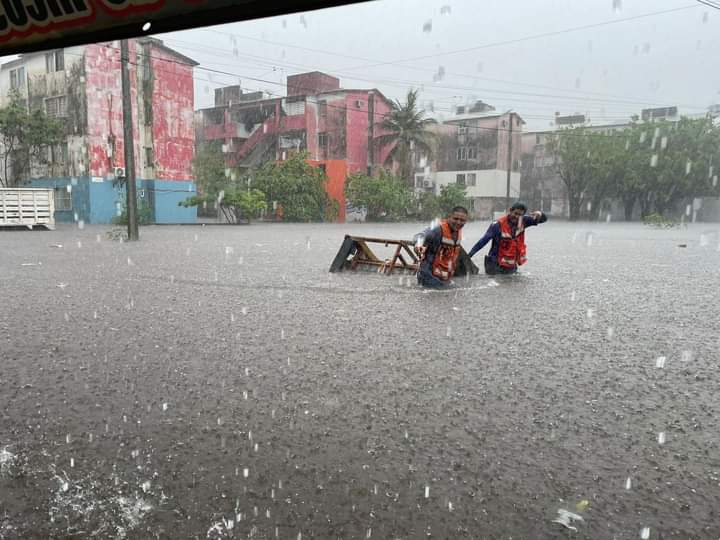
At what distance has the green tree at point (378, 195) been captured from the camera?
125 feet

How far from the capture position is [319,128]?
138 feet

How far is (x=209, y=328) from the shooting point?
5672mm

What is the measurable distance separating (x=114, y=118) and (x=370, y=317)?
29.4 m

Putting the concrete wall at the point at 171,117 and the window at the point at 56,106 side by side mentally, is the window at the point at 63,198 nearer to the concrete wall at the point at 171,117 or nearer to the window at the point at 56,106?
the window at the point at 56,106

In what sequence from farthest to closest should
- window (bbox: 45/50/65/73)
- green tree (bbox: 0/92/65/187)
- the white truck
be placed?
window (bbox: 45/50/65/73) → green tree (bbox: 0/92/65/187) → the white truck

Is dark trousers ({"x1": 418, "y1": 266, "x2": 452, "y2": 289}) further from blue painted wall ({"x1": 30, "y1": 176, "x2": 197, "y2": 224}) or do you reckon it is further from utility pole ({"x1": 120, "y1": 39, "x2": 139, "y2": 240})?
blue painted wall ({"x1": 30, "y1": 176, "x2": 197, "y2": 224})

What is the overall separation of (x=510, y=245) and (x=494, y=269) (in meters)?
0.48

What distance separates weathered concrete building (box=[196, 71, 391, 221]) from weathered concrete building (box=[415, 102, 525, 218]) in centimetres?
762

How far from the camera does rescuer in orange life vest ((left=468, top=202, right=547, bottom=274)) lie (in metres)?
9.10

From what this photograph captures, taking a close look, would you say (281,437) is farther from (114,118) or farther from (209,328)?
(114,118)

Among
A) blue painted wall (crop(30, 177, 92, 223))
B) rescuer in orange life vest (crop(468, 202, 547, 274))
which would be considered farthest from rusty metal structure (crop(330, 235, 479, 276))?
blue painted wall (crop(30, 177, 92, 223))

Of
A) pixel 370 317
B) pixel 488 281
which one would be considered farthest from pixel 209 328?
pixel 488 281

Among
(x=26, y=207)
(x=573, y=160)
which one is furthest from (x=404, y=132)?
(x=26, y=207)

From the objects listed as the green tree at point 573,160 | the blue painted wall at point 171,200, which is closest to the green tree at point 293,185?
the blue painted wall at point 171,200
